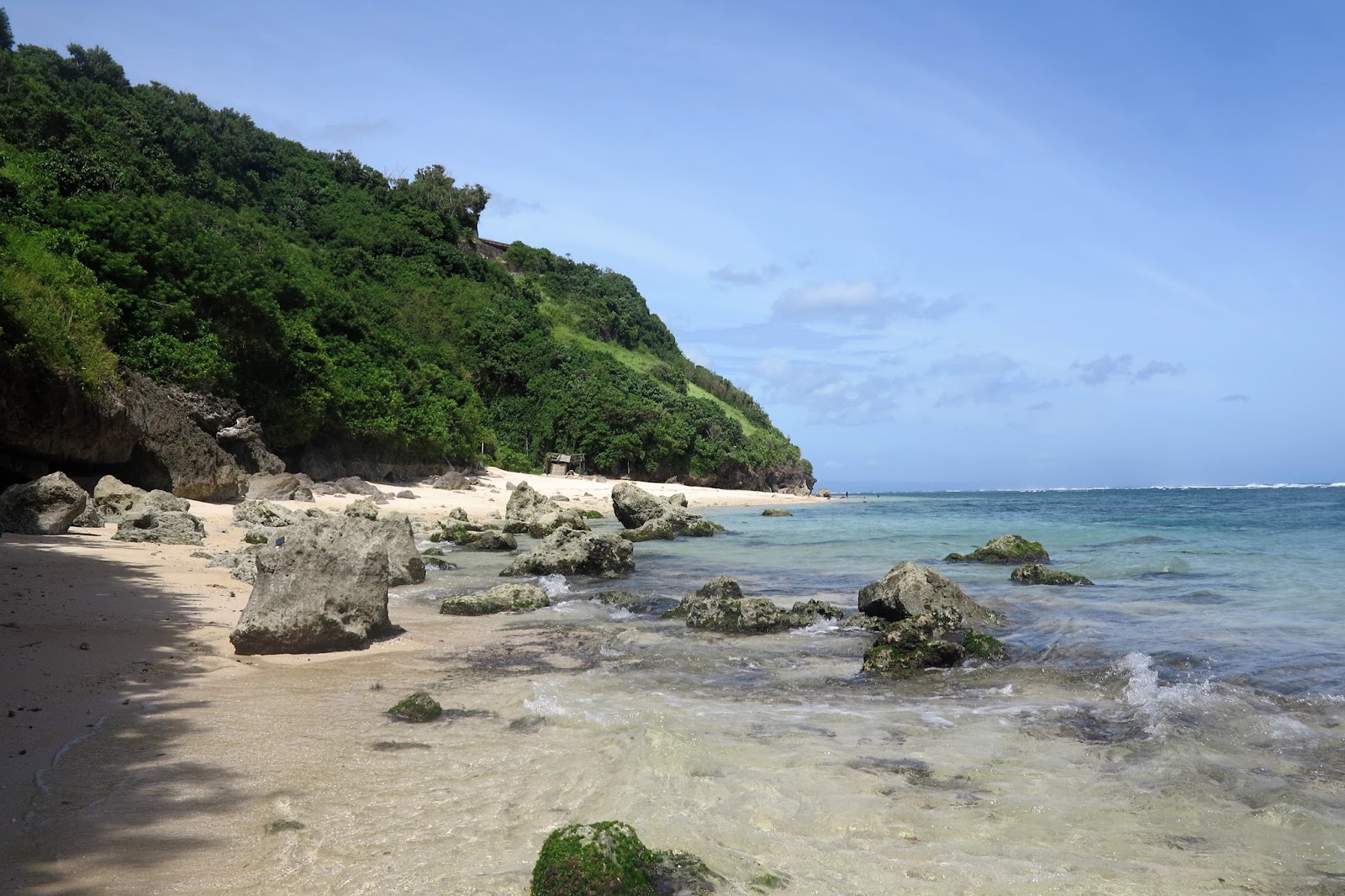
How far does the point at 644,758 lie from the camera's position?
5195mm

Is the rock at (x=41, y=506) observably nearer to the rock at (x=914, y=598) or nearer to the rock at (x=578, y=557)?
the rock at (x=578, y=557)

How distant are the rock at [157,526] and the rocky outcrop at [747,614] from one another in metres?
9.82

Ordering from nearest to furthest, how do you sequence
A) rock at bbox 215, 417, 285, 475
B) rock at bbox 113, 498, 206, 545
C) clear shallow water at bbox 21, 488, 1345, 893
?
clear shallow water at bbox 21, 488, 1345, 893 < rock at bbox 113, 498, 206, 545 < rock at bbox 215, 417, 285, 475

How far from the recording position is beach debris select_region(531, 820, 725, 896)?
3.26 m

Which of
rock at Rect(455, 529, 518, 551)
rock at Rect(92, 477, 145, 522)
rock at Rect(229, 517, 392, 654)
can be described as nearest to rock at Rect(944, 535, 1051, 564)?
rock at Rect(455, 529, 518, 551)

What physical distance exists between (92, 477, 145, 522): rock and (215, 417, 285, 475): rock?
34.5 ft

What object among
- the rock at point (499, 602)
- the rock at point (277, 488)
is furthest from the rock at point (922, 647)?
the rock at point (277, 488)

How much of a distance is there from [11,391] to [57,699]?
46.5 ft

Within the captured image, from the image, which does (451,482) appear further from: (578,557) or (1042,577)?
(1042,577)

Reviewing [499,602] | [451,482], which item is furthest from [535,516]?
[499,602]

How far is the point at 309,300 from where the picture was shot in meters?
39.2

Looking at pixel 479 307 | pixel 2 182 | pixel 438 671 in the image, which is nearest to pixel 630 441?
pixel 479 307

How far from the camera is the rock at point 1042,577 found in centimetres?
1512

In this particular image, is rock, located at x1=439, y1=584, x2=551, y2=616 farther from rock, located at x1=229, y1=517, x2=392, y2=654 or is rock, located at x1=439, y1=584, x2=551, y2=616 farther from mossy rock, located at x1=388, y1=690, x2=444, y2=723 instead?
mossy rock, located at x1=388, y1=690, x2=444, y2=723
